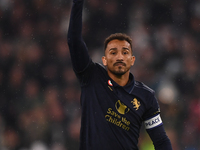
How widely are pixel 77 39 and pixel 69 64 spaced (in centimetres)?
368

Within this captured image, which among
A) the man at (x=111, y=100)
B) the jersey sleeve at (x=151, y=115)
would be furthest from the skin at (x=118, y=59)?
the jersey sleeve at (x=151, y=115)

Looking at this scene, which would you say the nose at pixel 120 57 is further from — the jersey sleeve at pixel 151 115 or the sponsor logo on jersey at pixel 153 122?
the sponsor logo on jersey at pixel 153 122

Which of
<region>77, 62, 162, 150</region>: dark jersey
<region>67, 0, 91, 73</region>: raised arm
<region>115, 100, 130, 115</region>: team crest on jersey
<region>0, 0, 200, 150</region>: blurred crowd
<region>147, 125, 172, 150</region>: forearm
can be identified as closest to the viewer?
<region>67, 0, 91, 73</region>: raised arm

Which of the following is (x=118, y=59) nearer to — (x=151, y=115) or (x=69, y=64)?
(x=151, y=115)

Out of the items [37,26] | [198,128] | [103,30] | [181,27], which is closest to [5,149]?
[37,26]

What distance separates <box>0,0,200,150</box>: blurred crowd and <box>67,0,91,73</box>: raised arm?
3277 mm

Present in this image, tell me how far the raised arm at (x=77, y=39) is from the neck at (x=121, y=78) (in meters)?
0.32

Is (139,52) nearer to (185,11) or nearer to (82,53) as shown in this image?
(185,11)

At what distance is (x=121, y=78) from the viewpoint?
2672 millimetres

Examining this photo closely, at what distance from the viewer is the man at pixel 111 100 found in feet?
7.65

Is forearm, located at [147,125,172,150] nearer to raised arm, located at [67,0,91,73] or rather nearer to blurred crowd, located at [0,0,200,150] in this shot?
raised arm, located at [67,0,91,73]

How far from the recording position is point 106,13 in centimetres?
632

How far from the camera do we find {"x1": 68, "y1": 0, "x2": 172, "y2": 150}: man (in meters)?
2.33

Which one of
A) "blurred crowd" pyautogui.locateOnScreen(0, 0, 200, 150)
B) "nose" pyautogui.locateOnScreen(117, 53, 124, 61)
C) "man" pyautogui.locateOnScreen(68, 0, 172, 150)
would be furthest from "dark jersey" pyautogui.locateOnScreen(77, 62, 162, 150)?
"blurred crowd" pyautogui.locateOnScreen(0, 0, 200, 150)
